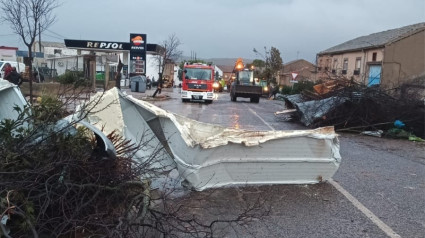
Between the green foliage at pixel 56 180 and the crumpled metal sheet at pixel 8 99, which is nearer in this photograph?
the green foliage at pixel 56 180

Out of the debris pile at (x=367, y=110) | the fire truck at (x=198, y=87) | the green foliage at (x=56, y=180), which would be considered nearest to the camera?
the green foliage at (x=56, y=180)

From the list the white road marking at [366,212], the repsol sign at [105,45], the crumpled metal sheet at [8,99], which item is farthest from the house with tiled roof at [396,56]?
the crumpled metal sheet at [8,99]

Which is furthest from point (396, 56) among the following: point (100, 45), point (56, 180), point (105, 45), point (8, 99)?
point (56, 180)

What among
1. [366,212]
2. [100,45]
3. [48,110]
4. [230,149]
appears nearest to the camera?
[48,110]

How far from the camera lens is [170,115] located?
603cm

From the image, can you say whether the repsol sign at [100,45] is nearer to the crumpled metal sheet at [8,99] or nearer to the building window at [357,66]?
the building window at [357,66]

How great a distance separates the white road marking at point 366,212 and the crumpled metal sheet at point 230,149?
0.32 m

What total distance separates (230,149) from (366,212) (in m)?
1.94

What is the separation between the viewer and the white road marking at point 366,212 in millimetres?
4841

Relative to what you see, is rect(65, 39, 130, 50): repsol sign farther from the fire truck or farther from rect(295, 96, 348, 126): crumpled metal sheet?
rect(295, 96, 348, 126): crumpled metal sheet

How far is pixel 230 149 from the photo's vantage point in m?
5.96

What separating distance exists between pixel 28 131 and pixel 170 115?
7.88 ft

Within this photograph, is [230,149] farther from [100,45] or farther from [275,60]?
[275,60]

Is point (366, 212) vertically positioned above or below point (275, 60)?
below
